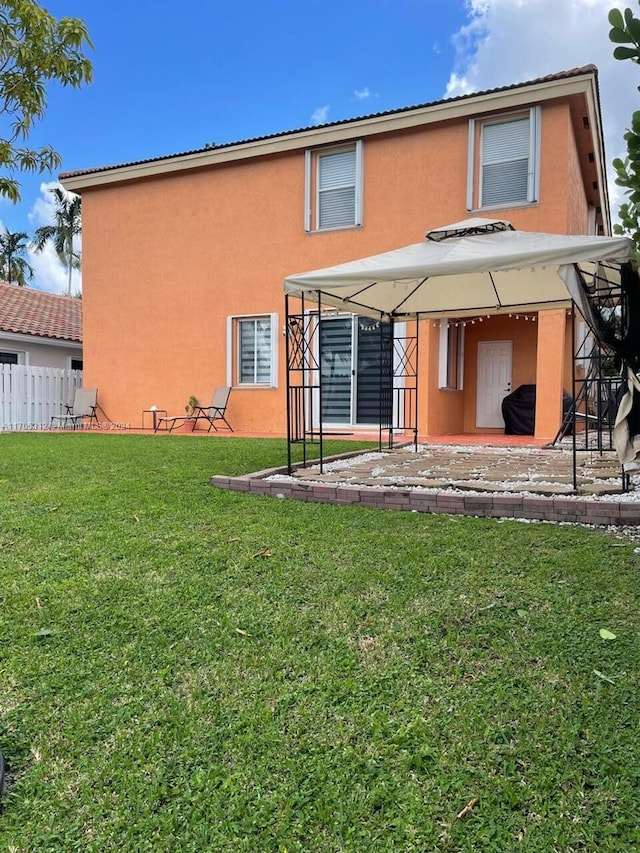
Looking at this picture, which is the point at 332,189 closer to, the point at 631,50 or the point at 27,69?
the point at 27,69

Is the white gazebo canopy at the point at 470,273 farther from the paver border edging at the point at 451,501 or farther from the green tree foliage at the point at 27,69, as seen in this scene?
the green tree foliage at the point at 27,69

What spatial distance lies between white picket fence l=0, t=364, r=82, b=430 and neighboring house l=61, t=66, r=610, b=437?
132cm

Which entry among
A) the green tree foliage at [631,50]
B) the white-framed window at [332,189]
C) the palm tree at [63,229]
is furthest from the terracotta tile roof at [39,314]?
the green tree foliage at [631,50]

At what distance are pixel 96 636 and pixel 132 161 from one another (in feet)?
45.5

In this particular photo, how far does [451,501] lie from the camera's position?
4.79 m

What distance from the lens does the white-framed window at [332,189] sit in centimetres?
1214

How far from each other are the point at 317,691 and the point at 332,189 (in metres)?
11.8

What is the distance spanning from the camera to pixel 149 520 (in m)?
4.29

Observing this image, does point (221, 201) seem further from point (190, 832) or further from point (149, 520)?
point (190, 832)

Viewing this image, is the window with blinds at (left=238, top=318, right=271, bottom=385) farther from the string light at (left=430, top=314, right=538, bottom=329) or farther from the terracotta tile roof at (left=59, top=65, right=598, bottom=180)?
the string light at (left=430, top=314, right=538, bottom=329)

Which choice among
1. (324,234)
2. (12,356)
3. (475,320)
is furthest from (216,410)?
(12,356)

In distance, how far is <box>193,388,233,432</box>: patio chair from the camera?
13102 mm

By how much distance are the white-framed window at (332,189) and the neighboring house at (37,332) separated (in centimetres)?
971

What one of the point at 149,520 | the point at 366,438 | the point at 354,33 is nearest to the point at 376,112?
the point at 354,33
